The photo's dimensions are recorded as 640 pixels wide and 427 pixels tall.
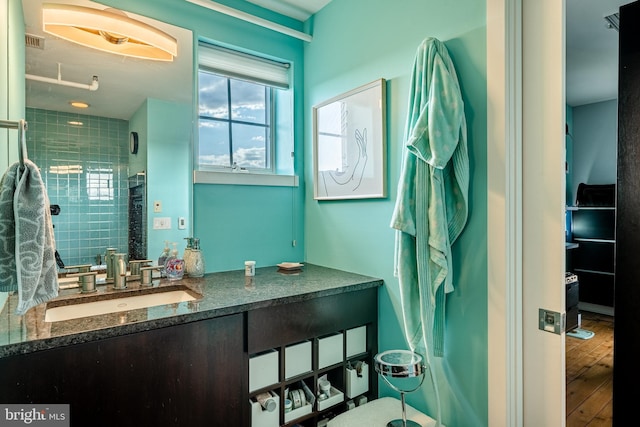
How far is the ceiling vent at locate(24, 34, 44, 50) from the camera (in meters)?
1.55

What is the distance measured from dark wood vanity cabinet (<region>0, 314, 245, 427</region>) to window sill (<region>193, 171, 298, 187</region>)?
0.92 m

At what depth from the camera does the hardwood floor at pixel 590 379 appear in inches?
81.3

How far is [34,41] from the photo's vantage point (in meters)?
1.57

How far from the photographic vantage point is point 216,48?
208 cm

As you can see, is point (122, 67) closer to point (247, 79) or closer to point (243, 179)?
point (247, 79)

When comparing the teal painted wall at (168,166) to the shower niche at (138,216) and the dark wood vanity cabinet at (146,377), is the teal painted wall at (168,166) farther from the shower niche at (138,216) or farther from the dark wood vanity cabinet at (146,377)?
the dark wood vanity cabinet at (146,377)

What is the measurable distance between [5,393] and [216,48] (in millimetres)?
1876

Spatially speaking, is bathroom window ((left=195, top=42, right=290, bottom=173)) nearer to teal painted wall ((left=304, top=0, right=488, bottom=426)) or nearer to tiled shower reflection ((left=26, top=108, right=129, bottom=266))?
teal painted wall ((left=304, top=0, right=488, bottom=426))

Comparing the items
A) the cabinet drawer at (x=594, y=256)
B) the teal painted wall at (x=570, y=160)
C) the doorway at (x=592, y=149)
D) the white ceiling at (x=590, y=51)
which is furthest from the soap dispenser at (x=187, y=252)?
the teal painted wall at (x=570, y=160)

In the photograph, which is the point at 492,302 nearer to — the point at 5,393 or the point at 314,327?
the point at 314,327

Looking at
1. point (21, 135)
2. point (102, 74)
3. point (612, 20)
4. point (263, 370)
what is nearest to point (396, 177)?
point (263, 370)

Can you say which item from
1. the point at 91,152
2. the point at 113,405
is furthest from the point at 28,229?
the point at 91,152
